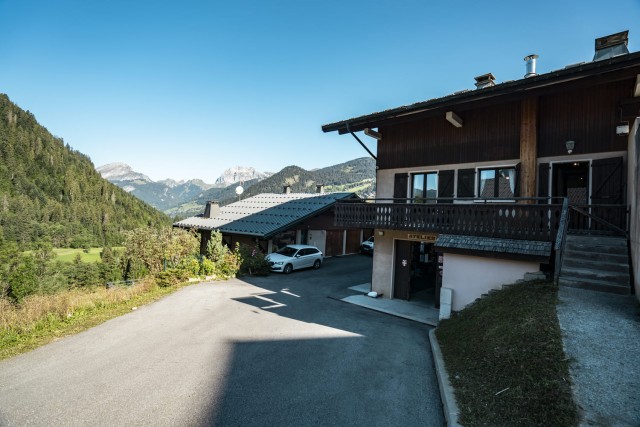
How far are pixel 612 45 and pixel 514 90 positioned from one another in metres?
3.77

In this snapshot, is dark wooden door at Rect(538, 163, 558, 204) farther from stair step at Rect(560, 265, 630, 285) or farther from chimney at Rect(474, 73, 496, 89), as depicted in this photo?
chimney at Rect(474, 73, 496, 89)

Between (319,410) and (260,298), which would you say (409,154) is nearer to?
(260,298)

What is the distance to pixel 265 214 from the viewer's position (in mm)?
24938

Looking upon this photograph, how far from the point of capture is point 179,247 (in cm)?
1850

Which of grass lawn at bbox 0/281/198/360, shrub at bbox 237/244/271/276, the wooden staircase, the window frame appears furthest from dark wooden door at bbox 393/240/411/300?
grass lawn at bbox 0/281/198/360

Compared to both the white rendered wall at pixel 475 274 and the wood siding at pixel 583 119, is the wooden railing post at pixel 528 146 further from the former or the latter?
the white rendered wall at pixel 475 274

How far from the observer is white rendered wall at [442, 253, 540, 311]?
919 centimetres

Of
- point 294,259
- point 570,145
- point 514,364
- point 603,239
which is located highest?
point 570,145

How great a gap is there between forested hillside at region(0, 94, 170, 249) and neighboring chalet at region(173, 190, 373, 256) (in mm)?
75238

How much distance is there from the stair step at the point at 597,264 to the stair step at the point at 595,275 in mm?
104

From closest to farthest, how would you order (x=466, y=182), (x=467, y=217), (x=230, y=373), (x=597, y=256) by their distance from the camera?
(x=230, y=373) → (x=597, y=256) → (x=467, y=217) → (x=466, y=182)

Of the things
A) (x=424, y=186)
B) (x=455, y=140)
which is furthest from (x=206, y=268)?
(x=455, y=140)

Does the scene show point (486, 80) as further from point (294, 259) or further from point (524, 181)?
point (294, 259)

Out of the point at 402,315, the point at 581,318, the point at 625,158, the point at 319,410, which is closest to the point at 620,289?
the point at 581,318
